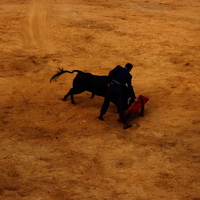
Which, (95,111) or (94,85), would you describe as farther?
(95,111)

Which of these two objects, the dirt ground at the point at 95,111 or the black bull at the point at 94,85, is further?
the black bull at the point at 94,85

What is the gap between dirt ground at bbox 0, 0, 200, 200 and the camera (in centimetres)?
854

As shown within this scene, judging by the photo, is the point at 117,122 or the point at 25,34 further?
the point at 25,34

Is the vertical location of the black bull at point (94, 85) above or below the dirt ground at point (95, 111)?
above

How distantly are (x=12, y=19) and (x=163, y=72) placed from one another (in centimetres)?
933

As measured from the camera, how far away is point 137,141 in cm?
1020

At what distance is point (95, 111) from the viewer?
11.9 m

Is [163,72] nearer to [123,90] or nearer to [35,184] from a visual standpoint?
[123,90]

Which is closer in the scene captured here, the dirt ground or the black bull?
the dirt ground

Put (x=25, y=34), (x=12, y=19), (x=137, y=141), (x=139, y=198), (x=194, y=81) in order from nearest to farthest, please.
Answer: (x=139, y=198), (x=137, y=141), (x=194, y=81), (x=25, y=34), (x=12, y=19)

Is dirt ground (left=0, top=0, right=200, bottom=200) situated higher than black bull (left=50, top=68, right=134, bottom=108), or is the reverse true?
black bull (left=50, top=68, right=134, bottom=108)

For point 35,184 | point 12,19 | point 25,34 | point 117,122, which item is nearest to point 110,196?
point 35,184

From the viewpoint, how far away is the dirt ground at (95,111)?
336 inches

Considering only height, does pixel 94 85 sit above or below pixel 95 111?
above
